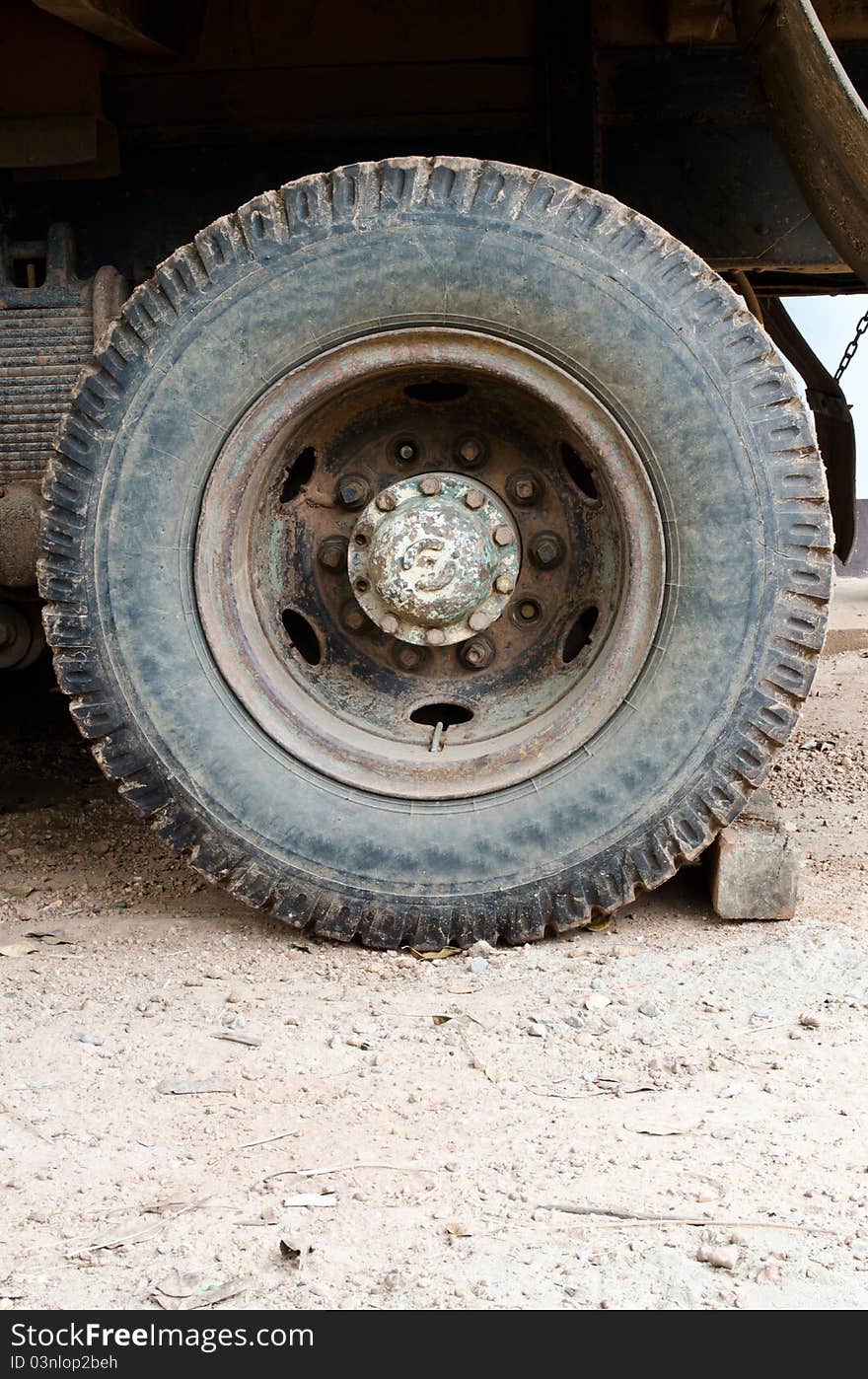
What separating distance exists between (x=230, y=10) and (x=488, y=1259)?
9.01 ft

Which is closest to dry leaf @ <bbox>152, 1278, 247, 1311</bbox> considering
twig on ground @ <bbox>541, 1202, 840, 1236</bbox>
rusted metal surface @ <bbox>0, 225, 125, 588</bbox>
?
twig on ground @ <bbox>541, 1202, 840, 1236</bbox>

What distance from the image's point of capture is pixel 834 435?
15.8ft

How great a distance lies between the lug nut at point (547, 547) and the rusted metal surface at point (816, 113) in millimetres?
843

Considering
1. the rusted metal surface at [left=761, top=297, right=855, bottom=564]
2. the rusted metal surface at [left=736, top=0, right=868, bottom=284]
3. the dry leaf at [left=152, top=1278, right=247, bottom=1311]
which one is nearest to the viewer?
the dry leaf at [left=152, top=1278, right=247, bottom=1311]

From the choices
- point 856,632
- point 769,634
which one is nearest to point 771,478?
point 769,634

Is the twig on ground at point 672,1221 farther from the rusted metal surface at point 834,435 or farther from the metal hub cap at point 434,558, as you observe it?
the rusted metal surface at point 834,435

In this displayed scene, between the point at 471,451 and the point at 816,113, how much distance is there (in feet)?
→ 3.03

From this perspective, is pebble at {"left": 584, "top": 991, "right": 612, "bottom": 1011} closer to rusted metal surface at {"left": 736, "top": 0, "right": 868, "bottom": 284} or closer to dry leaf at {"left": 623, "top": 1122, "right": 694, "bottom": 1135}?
dry leaf at {"left": 623, "top": 1122, "right": 694, "bottom": 1135}

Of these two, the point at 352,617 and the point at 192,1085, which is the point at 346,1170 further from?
the point at 352,617

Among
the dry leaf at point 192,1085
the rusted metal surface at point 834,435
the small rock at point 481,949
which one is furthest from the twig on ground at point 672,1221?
the rusted metal surface at point 834,435

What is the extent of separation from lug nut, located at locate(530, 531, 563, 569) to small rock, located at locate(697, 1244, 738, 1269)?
1.57m

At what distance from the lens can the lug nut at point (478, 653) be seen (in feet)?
9.64

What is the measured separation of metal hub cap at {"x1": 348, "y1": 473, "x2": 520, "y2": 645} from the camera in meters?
2.77

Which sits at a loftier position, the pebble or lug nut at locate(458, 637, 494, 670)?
lug nut at locate(458, 637, 494, 670)
